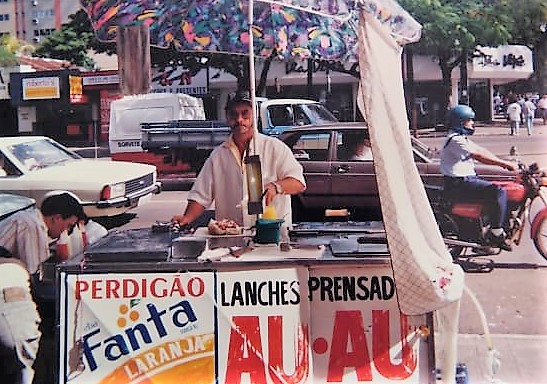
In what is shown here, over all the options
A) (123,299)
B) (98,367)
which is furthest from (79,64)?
(98,367)

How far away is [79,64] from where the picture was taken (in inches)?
153

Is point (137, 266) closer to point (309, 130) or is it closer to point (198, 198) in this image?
point (198, 198)

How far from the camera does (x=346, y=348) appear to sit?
12.2ft

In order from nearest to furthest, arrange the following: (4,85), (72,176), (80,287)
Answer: (80,287)
(72,176)
(4,85)

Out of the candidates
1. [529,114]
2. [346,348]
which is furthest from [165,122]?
[529,114]

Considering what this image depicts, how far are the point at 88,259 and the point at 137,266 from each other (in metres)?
0.24

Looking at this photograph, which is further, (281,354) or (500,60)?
(500,60)

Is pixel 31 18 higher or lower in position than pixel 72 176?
higher

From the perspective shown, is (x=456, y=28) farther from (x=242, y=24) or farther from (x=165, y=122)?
(x=165, y=122)

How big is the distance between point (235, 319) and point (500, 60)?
1806 millimetres

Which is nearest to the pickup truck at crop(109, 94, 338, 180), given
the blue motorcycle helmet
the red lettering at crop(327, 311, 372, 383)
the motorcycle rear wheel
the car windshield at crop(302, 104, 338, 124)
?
the car windshield at crop(302, 104, 338, 124)

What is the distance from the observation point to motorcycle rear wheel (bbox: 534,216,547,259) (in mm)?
3775

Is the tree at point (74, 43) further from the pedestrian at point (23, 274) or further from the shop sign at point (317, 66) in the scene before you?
the shop sign at point (317, 66)

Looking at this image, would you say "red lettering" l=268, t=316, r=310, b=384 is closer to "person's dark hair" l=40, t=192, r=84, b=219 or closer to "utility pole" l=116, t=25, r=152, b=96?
"person's dark hair" l=40, t=192, r=84, b=219
